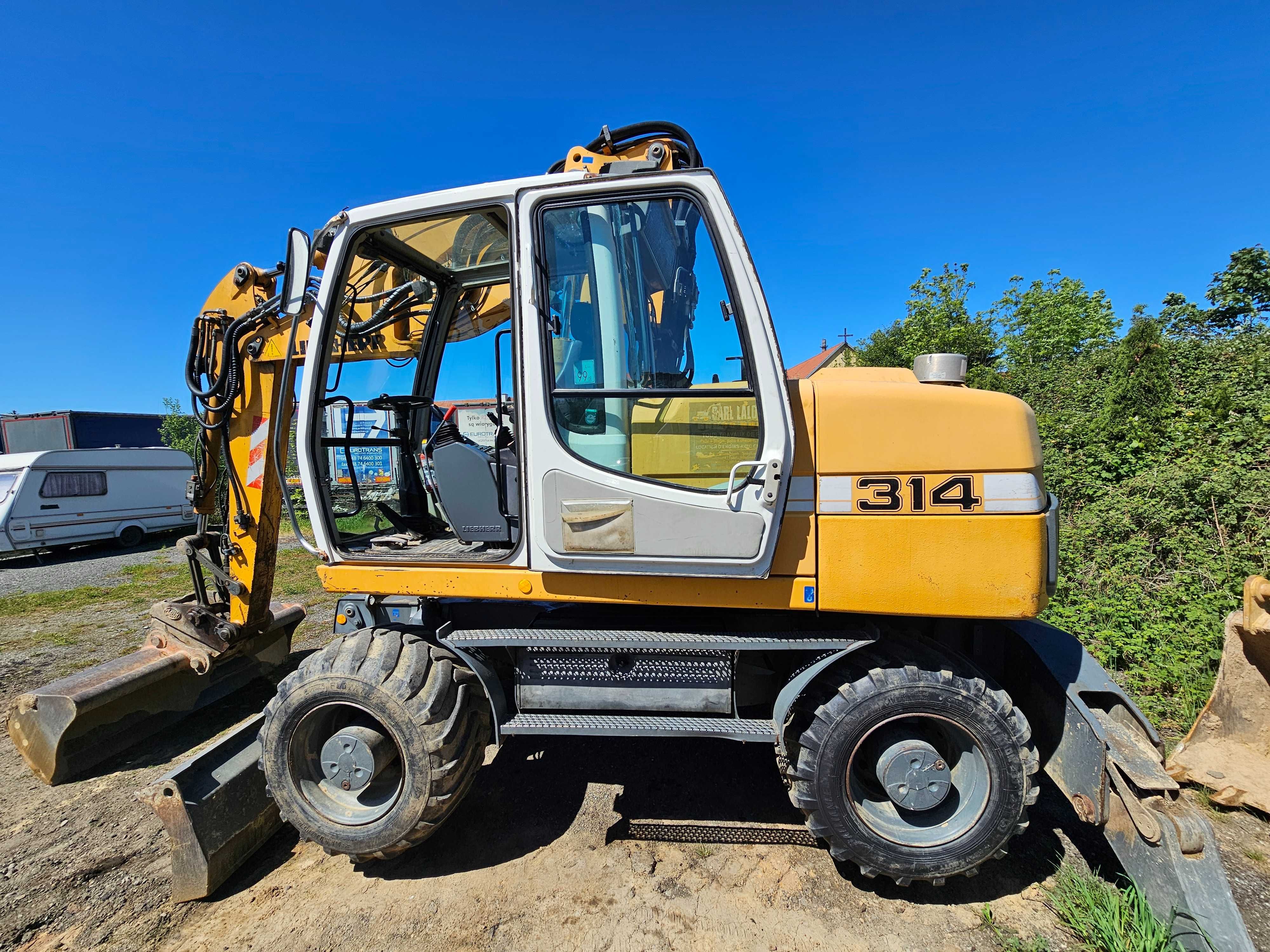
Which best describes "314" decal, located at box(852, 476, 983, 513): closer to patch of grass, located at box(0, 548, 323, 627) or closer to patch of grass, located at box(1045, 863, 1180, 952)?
patch of grass, located at box(1045, 863, 1180, 952)

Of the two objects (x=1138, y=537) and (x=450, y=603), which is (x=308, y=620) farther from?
(x=1138, y=537)

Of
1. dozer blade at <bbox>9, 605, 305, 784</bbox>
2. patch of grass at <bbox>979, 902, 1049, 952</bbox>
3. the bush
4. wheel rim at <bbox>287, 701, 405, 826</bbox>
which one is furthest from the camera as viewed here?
the bush

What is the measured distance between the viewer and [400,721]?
8.59 ft

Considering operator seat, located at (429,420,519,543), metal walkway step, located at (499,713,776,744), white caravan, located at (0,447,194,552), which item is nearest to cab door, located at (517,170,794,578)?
operator seat, located at (429,420,519,543)

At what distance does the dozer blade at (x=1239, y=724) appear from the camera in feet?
9.78

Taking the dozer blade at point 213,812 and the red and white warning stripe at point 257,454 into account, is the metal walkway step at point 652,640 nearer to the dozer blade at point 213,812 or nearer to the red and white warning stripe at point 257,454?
the dozer blade at point 213,812

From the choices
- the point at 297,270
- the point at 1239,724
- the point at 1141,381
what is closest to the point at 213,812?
the point at 297,270

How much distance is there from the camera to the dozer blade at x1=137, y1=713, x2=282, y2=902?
8.43 feet

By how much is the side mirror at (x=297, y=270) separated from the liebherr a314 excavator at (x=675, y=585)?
0.01 m

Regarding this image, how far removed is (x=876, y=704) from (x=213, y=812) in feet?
9.83

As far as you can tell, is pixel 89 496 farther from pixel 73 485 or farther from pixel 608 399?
pixel 608 399

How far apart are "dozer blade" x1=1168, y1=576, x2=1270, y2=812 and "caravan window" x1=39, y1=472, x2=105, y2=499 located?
18.0 metres

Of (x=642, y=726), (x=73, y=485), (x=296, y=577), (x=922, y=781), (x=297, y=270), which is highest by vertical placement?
(x=297, y=270)

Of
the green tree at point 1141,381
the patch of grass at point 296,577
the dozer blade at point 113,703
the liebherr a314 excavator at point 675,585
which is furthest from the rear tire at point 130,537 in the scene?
the green tree at point 1141,381
